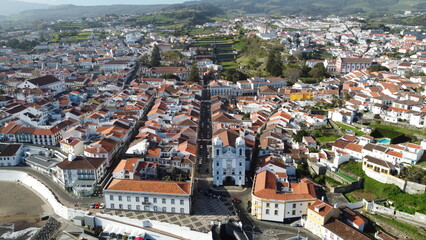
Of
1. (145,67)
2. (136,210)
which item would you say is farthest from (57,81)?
(136,210)

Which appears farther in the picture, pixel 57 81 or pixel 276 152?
pixel 57 81

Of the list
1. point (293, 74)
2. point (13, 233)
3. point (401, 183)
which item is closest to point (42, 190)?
point (13, 233)

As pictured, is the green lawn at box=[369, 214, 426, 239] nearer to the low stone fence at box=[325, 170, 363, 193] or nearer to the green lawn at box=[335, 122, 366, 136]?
the low stone fence at box=[325, 170, 363, 193]

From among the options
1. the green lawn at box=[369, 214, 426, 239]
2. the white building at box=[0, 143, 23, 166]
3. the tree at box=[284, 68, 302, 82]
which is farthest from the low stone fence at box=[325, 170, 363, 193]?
the tree at box=[284, 68, 302, 82]

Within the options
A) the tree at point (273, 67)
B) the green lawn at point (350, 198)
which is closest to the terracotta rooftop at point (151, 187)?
the green lawn at point (350, 198)

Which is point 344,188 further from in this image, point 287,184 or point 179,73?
point 179,73

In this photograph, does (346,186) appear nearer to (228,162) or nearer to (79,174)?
(228,162)
